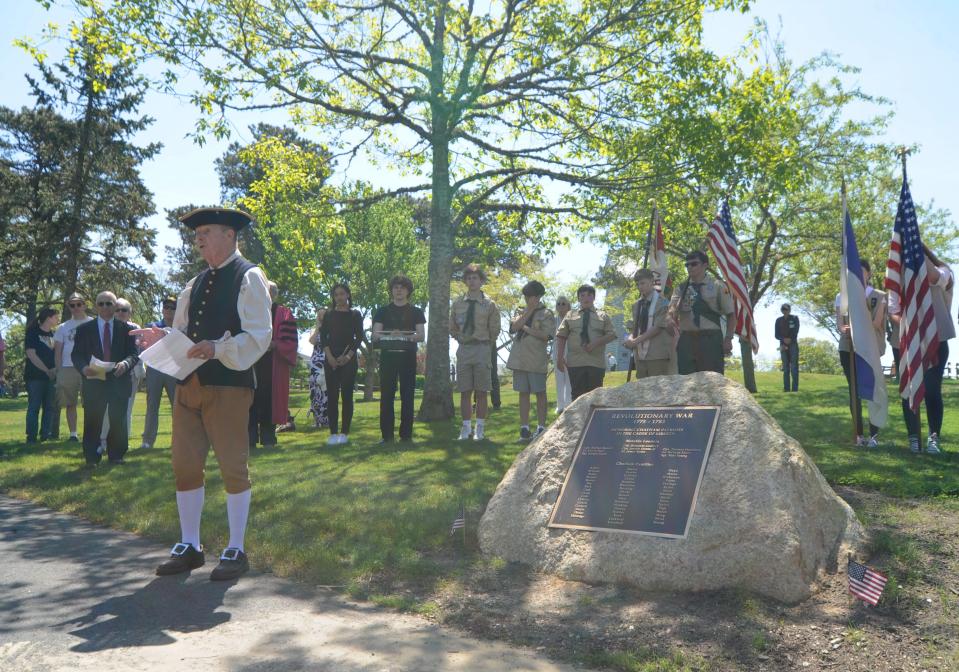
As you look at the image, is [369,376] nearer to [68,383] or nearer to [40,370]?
[40,370]

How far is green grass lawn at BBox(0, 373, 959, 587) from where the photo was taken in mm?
5492

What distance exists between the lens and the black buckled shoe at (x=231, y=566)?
497cm

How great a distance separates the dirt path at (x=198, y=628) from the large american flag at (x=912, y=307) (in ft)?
19.0

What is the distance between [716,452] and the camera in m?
5.23

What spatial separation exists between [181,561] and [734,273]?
6971 mm

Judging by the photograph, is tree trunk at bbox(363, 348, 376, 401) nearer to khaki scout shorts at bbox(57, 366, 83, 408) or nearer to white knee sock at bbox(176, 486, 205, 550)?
khaki scout shorts at bbox(57, 366, 83, 408)

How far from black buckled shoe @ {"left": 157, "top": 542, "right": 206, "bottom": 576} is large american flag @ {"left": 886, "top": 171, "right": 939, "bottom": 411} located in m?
6.60

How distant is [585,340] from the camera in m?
9.99

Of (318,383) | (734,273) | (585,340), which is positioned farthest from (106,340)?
(734,273)

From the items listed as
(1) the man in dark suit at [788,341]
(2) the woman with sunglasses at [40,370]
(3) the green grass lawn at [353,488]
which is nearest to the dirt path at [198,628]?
(3) the green grass lawn at [353,488]

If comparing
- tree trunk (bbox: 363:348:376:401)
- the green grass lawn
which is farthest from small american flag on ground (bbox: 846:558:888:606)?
tree trunk (bbox: 363:348:376:401)

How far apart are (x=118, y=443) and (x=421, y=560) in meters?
5.67

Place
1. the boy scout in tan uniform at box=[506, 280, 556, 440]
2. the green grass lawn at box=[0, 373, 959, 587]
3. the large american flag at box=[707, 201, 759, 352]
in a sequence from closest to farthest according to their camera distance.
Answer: the green grass lawn at box=[0, 373, 959, 587] → the large american flag at box=[707, 201, 759, 352] → the boy scout in tan uniform at box=[506, 280, 556, 440]

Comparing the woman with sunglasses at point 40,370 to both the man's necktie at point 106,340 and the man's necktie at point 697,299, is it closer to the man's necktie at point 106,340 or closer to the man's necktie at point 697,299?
the man's necktie at point 106,340
